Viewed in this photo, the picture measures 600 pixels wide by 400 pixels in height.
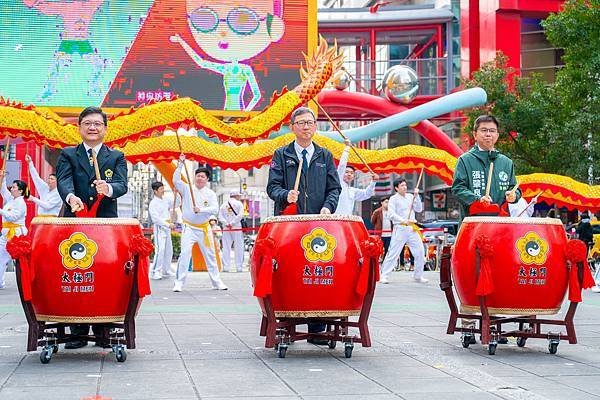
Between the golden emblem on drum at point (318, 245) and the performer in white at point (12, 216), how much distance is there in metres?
9.01

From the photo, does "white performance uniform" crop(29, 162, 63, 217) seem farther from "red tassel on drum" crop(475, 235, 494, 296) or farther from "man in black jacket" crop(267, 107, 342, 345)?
"red tassel on drum" crop(475, 235, 494, 296)

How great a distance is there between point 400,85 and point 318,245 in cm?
1993

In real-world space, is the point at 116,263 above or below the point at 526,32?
below

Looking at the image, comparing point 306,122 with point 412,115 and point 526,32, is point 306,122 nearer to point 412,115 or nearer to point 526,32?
point 412,115

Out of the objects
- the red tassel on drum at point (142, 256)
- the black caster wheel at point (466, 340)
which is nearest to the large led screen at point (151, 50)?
the black caster wheel at point (466, 340)

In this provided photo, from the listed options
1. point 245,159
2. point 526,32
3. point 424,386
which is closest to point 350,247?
point 424,386

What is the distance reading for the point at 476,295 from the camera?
7.46 metres

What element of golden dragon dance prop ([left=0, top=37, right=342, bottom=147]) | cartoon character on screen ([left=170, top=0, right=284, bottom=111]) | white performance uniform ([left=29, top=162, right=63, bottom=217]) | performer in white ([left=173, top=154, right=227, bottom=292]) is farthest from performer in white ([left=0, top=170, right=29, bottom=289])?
cartoon character on screen ([left=170, top=0, right=284, bottom=111])

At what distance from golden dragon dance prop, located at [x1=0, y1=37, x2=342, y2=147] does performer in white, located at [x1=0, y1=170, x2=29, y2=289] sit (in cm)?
115

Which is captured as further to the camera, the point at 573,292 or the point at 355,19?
the point at 355,19

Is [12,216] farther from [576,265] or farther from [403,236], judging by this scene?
[576,265]

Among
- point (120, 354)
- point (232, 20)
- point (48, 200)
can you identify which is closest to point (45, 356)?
point (120, 354)

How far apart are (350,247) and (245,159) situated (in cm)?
1039

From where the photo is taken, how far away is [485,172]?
792 cm
